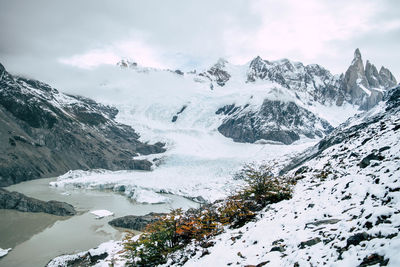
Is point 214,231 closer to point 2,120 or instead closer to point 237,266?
point 237,266

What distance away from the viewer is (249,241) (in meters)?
9.55

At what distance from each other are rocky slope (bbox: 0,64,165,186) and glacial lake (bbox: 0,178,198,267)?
3724 centimetres

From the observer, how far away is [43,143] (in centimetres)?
14038

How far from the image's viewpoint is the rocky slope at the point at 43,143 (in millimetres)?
111188

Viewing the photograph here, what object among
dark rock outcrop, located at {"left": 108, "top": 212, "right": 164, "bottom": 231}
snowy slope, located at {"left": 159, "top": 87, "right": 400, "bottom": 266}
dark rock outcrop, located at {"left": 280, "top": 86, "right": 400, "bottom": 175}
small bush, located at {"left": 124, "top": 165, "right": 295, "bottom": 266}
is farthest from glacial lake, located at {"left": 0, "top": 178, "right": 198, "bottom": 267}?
dark rock outcrop, located at {"left": 280, "top": 86, "right": 400, "bottom": 175}

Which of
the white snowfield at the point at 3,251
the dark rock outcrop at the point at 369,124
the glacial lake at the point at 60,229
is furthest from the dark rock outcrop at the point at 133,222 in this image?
the dark rock outcrop at the point at 369,124

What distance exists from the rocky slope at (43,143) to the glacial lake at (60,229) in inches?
1466

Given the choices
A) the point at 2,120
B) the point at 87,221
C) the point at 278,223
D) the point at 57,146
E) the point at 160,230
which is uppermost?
the point at 2,120

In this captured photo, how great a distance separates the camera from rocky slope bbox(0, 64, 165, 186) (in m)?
111

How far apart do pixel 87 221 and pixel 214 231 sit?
51.1 m

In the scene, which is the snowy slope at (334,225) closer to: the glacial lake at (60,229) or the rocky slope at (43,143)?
the glacial lake at (60,229)

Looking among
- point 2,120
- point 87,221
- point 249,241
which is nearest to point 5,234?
point 87,221

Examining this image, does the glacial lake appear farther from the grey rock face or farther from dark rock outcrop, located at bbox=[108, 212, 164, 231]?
dark rock outcrop, located at bbox=[108, 212, 164, 231]

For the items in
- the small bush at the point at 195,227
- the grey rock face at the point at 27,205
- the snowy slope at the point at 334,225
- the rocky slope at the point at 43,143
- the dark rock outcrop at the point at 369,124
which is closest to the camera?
the snowy slope at the point at 334,225
